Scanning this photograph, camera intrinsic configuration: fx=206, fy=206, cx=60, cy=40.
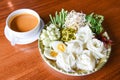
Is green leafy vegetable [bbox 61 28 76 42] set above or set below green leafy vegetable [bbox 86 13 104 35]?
below

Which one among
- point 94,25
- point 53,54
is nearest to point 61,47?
point 53,54

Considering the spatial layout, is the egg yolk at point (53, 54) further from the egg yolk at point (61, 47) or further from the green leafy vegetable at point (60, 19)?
the green leafy vegetable at point (60, 19)

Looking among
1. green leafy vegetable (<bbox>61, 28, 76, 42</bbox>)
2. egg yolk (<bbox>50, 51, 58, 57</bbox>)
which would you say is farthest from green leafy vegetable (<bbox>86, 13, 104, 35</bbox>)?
egg yolk (<bbox>50, 51, 58, 57</bbox>)

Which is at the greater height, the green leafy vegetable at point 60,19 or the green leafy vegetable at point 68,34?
the green leafy vegetable at point 60,19

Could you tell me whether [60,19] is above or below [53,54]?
above

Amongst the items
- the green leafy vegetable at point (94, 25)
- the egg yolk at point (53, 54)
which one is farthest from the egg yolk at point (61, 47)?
the green leafy vegetable at point (94, 25)

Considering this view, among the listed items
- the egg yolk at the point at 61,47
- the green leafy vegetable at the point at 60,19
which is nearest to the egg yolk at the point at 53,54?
the egg yolk at the point at 61,47

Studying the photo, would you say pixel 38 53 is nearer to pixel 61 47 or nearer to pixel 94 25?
pixel 61 47

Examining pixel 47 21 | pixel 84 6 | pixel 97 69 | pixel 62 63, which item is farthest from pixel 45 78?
pixel 84 6

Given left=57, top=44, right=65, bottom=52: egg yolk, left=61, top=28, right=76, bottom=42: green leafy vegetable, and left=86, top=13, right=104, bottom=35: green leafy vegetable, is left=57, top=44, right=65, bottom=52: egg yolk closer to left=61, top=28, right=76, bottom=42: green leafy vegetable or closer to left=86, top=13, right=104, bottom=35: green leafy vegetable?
left=61, top=28, right=76, bottom=42: green leafy vegetable
